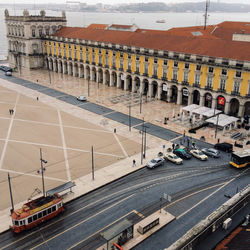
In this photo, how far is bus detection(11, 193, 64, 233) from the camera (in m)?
31.9

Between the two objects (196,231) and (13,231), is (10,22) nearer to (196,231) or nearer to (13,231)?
(13,231)

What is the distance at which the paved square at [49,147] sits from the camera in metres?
42.6

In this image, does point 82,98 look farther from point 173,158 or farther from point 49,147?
point 173,158

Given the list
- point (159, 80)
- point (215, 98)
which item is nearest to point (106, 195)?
point (215, 98)

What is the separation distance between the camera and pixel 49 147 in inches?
2062

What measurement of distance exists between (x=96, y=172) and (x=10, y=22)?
321ft

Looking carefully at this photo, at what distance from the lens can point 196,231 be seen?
24203 mm

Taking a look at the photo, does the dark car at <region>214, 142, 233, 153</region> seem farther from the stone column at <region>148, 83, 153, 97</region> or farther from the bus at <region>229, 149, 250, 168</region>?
the stone column at <region>148, 83, 153, 97</region>

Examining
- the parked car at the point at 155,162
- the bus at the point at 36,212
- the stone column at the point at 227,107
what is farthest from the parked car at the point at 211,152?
the bus at the point at 36,212

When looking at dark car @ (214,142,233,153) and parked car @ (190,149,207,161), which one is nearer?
parked car @ (190,149,207,161)

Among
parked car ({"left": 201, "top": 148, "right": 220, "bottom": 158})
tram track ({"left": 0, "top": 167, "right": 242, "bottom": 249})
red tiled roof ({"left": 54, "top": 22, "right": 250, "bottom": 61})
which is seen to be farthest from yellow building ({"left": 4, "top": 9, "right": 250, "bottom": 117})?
tram track ({"left": 0, "top": 167, "right": 242, "bottom": 249})

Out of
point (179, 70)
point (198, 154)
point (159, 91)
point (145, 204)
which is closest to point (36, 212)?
point (145, 204)

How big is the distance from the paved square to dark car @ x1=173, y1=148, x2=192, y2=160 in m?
6.62

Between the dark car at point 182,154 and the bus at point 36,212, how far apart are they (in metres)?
22.0
